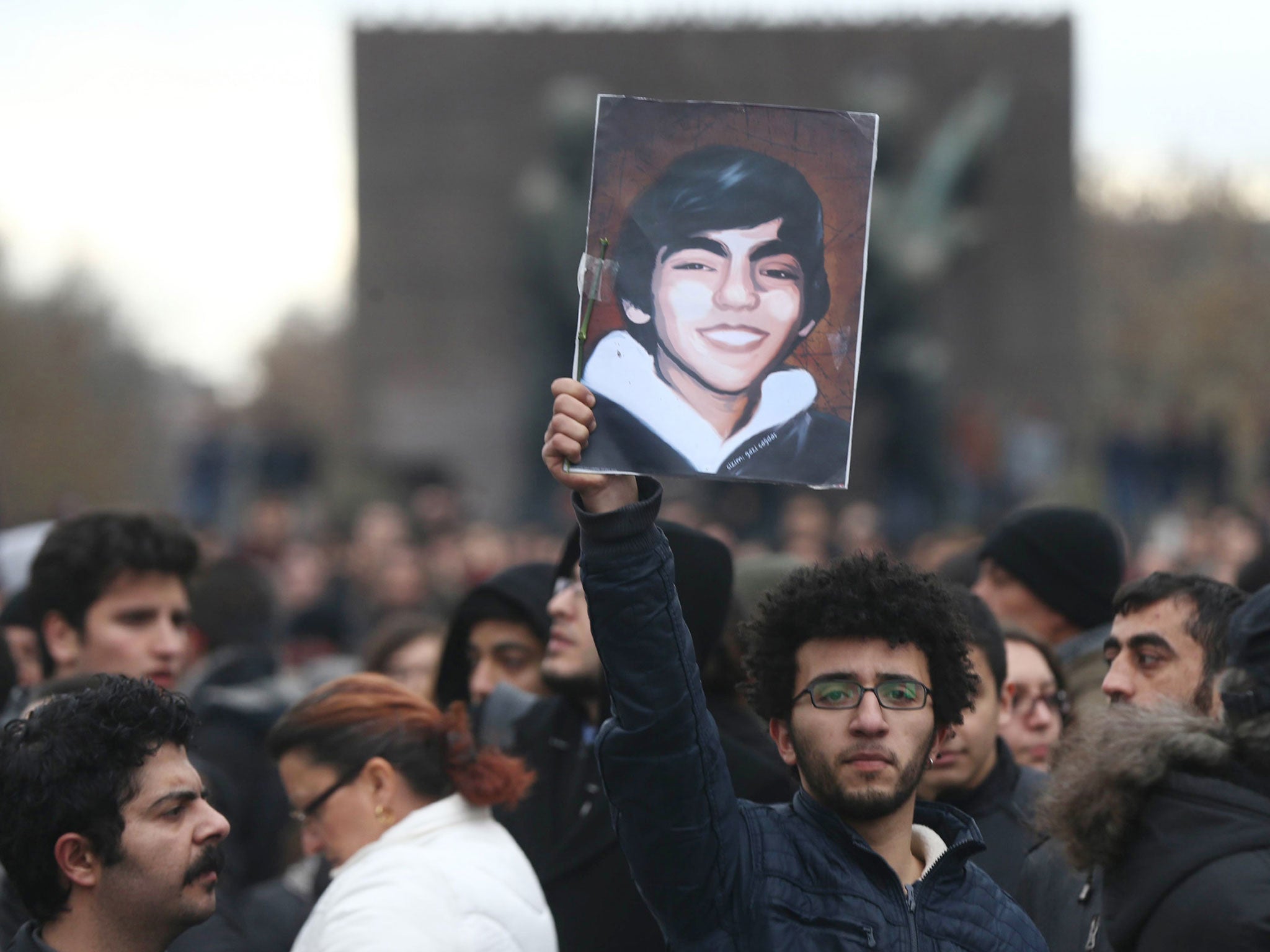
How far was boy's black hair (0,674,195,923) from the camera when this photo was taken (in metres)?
2.97

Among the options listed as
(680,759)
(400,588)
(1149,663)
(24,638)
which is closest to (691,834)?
(680,759)

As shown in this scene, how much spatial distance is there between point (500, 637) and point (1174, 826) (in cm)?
282

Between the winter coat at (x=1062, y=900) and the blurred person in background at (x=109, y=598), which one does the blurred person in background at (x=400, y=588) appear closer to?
the blurred person in background at (x=109, y=598)

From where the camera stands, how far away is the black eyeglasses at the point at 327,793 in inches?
151

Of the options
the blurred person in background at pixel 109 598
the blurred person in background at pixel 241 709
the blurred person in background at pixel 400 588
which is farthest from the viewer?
the blurred person in background at pixel 400 588

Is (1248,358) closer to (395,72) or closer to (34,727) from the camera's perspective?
(395,72)

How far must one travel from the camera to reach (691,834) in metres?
2.71

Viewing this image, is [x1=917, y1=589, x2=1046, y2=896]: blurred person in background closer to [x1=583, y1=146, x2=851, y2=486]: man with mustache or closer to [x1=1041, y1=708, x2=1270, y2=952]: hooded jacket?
[x1=1041, y1=708, x2=1270, y2=952]: hooded jacket

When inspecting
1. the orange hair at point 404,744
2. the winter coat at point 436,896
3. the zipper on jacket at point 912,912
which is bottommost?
the winter coat at point 436,896

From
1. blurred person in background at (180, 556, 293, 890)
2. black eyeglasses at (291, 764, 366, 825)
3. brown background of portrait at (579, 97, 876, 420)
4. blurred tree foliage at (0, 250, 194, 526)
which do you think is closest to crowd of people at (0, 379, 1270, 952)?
black eyeglasses at (291, 764, 366, 825)

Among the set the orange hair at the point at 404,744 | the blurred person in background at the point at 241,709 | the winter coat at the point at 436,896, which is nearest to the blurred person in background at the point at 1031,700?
the orange hair at the point at 404,744

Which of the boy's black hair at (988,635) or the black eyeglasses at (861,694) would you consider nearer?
the black eyeglasses at (861,694)

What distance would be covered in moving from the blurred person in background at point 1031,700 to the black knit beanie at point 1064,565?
674 mm

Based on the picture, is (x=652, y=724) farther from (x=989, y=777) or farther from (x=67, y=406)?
(x=67, y=406)
